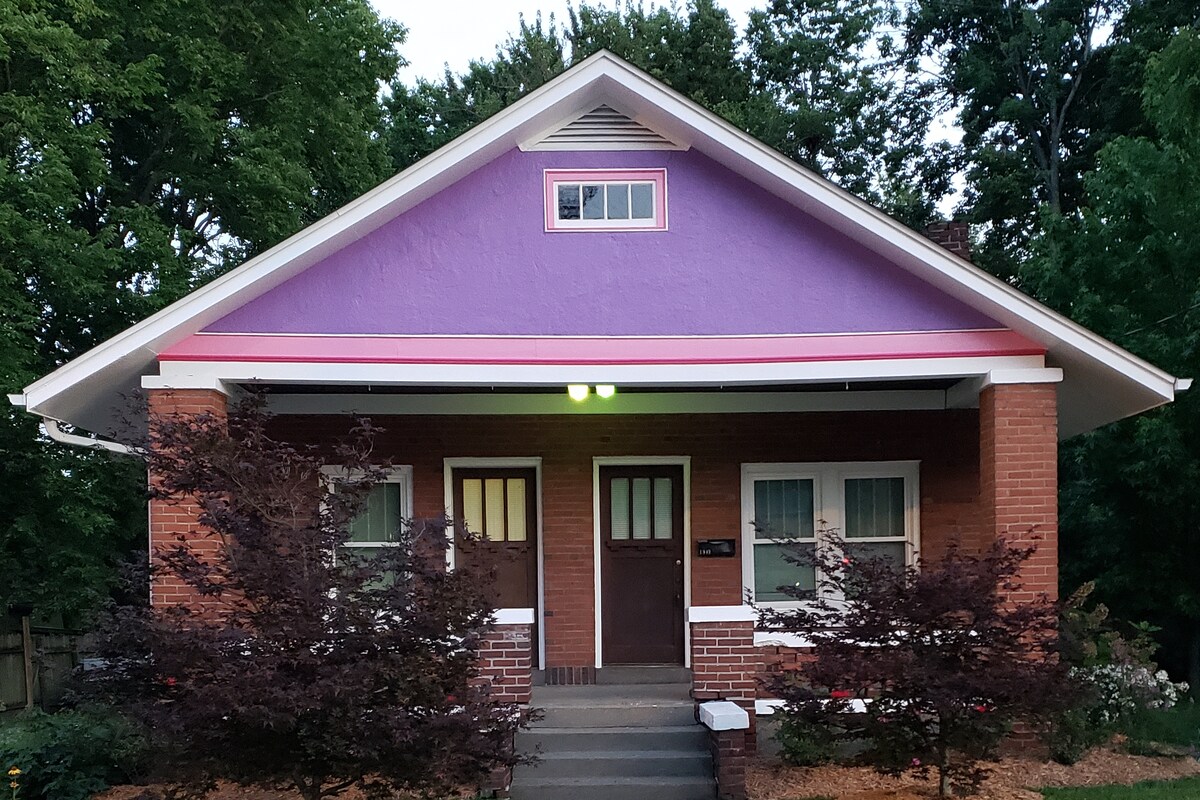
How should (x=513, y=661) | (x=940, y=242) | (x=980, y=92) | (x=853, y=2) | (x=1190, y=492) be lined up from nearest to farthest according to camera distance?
(x=513, y=661) < (x=940, y=242) < (x=1190, y=492) < (x=980, y=92) < (x=853, y=2)

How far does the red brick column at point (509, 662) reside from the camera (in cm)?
869

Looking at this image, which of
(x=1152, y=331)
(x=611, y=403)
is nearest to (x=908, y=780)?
(x=611, y=403)

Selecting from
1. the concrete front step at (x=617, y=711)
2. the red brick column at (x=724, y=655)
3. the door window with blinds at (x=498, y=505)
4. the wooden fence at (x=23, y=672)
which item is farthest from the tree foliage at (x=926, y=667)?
the wooden fence at (x=23, y=672)

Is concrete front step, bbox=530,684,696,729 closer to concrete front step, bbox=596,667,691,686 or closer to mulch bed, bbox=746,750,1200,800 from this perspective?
mulch bed, bbox=746,750,1200,800

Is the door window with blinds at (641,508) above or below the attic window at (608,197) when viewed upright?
below

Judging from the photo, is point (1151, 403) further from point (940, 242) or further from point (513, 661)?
point (513, 661)

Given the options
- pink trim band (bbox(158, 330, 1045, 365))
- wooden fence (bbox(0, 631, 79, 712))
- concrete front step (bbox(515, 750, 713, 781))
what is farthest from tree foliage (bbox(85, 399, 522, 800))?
wooden fence (bbox(0, 631, 79, 712))

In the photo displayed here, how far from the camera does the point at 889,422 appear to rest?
1192 centimetres

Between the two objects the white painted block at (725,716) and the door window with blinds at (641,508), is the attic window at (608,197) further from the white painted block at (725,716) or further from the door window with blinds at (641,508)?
the white painted block at (725,716)

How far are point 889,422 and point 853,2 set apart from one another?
22.8 m

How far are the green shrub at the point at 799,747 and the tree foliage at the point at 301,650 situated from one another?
2.49 m

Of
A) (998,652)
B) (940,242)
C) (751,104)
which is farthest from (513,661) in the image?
(751,104)

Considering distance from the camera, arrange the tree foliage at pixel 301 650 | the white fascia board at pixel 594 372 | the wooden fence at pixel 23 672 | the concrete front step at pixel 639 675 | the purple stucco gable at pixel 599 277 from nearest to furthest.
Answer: the tree foliage at pixel 301 650 < the white fascia board at pixel 594 372 < the purple stucco gable at pixel 599 277 < the concrete front step at pixel 639 675 < the wooden fence at pixel 23 672

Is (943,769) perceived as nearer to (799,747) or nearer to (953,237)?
(799,747)
